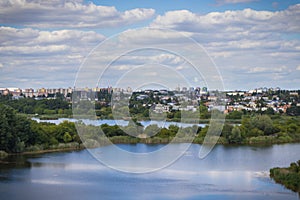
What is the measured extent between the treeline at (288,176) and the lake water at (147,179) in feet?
0.43

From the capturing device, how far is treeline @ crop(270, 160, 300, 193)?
847 centimetres

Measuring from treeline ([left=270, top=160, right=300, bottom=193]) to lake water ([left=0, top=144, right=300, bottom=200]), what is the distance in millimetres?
132

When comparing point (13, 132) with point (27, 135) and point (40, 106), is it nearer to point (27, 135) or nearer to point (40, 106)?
point (27, 135)

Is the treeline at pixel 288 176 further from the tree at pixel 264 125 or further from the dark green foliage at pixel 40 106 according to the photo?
the dark green foliage at pixel 40 106

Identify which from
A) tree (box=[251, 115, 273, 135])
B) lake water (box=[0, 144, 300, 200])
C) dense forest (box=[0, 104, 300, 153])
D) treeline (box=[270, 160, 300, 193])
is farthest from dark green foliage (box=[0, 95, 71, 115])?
treeline (box=[270, 160, 300, 193])

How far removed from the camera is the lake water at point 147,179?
800 cm

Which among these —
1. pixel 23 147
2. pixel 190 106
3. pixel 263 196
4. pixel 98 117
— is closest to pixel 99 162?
pixel 23 147

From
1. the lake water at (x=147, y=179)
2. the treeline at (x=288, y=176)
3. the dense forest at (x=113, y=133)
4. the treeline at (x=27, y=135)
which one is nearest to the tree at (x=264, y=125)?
the dense forest at (x=113, y=133)

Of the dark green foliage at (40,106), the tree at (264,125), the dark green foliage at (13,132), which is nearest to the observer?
the dark green foliage at (13,132)

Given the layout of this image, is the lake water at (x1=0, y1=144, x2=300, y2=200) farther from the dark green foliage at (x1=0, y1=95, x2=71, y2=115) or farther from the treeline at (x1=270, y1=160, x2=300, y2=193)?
the dark green foliage at (x1=0, y1=95, x2=71, y2=115)

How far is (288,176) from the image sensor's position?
8828 millimetres

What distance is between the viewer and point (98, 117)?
16297 millimetres

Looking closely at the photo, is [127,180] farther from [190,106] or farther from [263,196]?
[190,106]

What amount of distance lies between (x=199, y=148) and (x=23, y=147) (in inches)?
156
